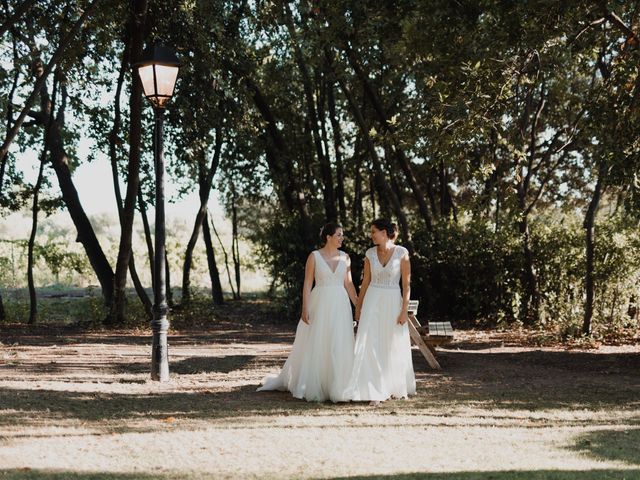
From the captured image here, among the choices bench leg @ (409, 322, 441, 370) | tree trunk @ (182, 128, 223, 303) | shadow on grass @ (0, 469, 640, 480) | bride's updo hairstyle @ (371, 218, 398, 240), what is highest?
tree trunk @ (182, 128, 223, 303)

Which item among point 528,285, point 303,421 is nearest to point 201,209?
point 528,285

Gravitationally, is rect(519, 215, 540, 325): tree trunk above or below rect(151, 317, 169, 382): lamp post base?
above

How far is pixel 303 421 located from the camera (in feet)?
27.1

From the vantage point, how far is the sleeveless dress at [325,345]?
956 cm

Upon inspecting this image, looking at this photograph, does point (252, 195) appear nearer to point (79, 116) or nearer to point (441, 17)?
point (79, 116)

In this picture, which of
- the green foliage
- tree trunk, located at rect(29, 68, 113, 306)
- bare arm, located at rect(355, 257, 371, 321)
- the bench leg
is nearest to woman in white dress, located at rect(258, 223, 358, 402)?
bare arm, located at rect(355, 257, 371, 321)

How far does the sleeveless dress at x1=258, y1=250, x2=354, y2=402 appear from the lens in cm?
956

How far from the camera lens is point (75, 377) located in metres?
11.2

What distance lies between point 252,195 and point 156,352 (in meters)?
17.1

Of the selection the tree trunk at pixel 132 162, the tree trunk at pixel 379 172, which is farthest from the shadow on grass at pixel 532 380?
the tree trunk at pixel 132 162

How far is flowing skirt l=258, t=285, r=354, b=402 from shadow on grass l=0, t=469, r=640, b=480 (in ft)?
11.4

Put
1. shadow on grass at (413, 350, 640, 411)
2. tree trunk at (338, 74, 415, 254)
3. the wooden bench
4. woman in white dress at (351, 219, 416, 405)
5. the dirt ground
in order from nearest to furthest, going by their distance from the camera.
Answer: the dirt ground
shadow on grass at (413, 350, 640, 411)
woman in white dress at (351, 219, 416, 405)
the wooden bench
tree trunk at (338, 74, 415, 254)

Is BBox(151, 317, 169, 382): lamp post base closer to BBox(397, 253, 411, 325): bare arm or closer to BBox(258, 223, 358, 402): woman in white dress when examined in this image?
BBox(258, 223, 358, 402): woman in white dress

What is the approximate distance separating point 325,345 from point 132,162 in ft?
31.0
